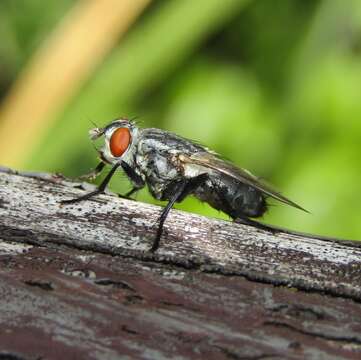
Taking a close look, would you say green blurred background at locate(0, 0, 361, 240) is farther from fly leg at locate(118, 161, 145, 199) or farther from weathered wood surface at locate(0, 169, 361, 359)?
weathered wood surface at locate(0, 169, 361, 359)

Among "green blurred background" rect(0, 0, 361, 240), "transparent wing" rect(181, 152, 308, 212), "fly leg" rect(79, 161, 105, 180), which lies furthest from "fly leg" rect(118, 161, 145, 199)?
"green blurred background" rect(0, 0, 361, 240)

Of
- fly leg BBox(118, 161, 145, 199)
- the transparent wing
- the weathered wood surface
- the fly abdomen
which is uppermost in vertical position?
the transparent wing

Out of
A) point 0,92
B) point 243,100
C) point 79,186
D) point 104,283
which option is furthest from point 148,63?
point 104,283

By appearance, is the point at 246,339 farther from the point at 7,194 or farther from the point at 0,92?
the point at 0,92

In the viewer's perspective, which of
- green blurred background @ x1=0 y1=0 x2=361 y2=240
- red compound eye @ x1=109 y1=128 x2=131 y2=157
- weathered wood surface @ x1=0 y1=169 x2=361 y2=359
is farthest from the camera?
green blurred background @ x1=0 y1=0 x2=361 y2=240

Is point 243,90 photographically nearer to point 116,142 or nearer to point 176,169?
point 176,169

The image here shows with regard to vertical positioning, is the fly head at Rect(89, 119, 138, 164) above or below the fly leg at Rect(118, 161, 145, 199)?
above

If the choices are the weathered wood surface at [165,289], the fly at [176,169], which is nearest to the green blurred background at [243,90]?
the fly at [176,169]

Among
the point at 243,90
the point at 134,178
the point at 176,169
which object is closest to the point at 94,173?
the point at 134,178
